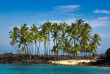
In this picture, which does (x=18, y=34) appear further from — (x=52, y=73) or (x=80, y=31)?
(x=52, y=73)

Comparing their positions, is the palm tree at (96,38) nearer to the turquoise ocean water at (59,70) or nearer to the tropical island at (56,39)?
the tropical island at (56,39)

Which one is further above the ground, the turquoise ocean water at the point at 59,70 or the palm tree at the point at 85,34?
the palm tree at the point at 85,34

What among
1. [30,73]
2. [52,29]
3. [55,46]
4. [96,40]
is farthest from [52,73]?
[96,40]

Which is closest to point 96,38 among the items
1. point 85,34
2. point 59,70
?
point 85,34

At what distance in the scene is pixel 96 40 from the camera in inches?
4301

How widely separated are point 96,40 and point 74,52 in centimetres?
2184

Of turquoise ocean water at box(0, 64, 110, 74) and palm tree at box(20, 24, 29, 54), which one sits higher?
palm tree at box(20, 24, 29, 54)

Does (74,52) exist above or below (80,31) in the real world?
below

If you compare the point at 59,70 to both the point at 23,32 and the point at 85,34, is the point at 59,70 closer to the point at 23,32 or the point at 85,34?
the point at 85,34

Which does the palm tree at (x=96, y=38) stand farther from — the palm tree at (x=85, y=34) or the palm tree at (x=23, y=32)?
the palm tree at (x=23, y=32)

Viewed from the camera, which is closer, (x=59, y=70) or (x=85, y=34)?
(x=59, y=70)

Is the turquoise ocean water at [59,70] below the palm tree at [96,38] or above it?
below

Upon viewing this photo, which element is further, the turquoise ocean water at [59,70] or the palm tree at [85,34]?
the palm tree at [85,34]

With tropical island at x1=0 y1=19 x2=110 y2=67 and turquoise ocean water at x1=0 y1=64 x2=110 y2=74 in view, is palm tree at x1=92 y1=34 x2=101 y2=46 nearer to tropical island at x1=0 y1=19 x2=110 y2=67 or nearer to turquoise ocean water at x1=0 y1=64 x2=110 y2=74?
tropical island at x1=0 y1=19 x2=110 y2=67
